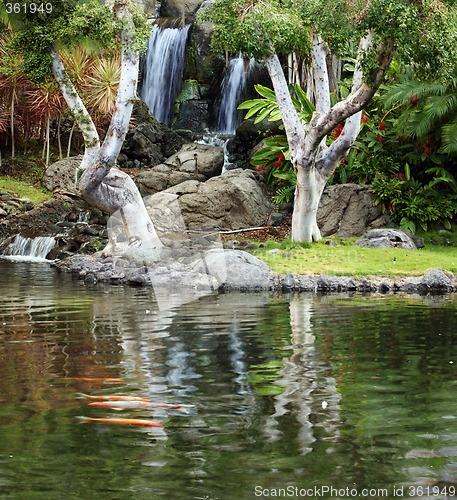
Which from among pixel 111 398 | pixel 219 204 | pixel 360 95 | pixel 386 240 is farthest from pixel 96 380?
pixel 219 204

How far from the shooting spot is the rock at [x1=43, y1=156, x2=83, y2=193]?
1114 inches

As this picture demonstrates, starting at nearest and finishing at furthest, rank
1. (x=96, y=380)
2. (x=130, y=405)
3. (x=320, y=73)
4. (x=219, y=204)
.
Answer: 1. (x=130, y=405)
2. (x=96, y=380)
3. (x=320, y=73)
4. (x=219, y=204)

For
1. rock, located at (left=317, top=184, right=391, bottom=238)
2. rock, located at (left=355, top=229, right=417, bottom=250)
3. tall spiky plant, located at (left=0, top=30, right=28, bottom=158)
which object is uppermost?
tall spiky plant, located at (left=0, top=30, right=28, bottom=158)

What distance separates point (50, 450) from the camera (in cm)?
678

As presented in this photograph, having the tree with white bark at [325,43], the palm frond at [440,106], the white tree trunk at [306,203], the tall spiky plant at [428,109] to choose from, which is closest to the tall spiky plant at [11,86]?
the tree with white bark at [325,43]

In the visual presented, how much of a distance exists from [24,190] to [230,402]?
847 inches

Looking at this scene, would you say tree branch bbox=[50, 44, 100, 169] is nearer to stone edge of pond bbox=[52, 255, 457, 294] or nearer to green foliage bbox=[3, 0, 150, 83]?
green foliage bbox=[3, 0, 150, 83]

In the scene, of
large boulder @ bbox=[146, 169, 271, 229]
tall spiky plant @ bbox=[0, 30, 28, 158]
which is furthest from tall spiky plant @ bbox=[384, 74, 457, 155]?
tall spiky plant @ bbox=[0, 30, 28, 158]

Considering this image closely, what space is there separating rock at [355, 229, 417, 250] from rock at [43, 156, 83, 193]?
1076 cm

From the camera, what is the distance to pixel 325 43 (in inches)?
795

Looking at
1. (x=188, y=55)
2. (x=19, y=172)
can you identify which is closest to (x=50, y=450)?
(x=19, y=172)

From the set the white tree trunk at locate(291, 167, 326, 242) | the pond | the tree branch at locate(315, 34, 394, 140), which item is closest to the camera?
the pond

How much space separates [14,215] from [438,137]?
11.8 m

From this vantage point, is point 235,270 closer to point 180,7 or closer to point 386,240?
point 386,240
